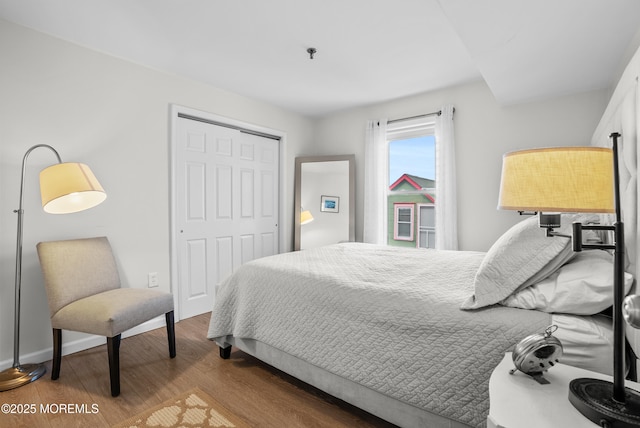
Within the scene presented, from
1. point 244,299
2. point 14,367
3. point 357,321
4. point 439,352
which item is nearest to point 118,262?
point 14,367

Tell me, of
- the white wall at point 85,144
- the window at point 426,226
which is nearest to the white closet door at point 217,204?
the white wall at point 85,144

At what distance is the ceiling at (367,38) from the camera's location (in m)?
1.80

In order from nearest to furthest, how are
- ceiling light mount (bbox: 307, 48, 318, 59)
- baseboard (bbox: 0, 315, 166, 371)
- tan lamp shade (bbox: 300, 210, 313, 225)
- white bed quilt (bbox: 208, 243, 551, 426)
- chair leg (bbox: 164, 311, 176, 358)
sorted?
white bed quilt (bbox: 208, 243, 551, 426) → baseboard (bbox: 0, 315, 166, 371) → chair leg (bbox: 164, 311, 176, 358) → ceiling light mount (bbox: 307, 48, 318, 59) → tan lamp shade (bbox: 300, 210, 313, 225)

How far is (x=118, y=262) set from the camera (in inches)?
110

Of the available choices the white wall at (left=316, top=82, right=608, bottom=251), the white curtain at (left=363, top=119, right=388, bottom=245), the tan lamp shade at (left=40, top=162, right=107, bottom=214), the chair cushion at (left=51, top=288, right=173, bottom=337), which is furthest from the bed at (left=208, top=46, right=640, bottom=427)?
the white curtain at (left=363, top=119, right=388, bottom=245)

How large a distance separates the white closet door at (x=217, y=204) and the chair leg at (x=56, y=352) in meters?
1.19

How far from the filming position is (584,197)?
93 centimetres

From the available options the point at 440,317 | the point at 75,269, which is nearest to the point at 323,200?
the point at 75,269

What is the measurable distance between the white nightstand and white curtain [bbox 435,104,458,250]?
2.49 metres

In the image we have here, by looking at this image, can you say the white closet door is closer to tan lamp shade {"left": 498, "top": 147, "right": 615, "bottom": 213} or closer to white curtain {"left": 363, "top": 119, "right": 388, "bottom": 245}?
white curtain {"left": 363, "top": 119, "right": 388, "bottom": 245}

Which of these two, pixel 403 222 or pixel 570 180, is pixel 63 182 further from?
pixel 403 222

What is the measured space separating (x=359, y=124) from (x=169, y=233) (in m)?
2.64

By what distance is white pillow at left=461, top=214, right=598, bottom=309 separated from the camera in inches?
53.4

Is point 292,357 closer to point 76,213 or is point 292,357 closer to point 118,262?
point 118,262
